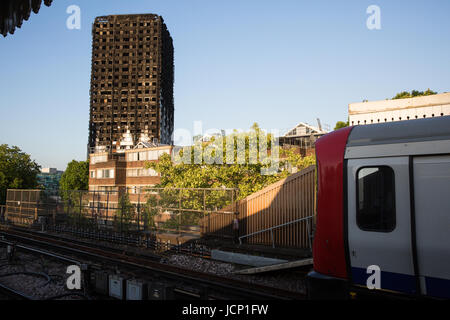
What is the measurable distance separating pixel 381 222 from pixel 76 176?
8391 centimetres

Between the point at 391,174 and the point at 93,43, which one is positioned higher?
the point at 93,43

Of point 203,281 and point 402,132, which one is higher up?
point 402,132

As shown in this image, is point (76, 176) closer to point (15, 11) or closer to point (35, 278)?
point (35, 278)

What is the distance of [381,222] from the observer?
5.32 m

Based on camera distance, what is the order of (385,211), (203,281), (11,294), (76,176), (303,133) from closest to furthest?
1. (385,211)
2. (11,294)
3. (203,281)
4. (303,133)
5. (76,176)

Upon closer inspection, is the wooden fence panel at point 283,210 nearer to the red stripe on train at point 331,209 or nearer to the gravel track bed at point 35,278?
the red stripe on train at point 331,209

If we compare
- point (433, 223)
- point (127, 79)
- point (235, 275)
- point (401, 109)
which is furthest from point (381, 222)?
point (127, 79)

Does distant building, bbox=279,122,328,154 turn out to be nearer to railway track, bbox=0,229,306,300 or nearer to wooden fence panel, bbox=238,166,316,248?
wooden fence panel, bbox=238,166,316,248

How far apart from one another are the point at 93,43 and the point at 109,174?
236 feet

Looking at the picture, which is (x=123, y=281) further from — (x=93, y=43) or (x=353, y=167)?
(x=93, y=43)

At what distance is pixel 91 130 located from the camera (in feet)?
354

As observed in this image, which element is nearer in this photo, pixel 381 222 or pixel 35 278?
pixel 381 222

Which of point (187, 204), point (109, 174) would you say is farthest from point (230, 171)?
point (109, 174)

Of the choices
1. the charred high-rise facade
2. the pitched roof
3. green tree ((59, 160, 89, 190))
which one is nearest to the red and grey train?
the pitched roof
